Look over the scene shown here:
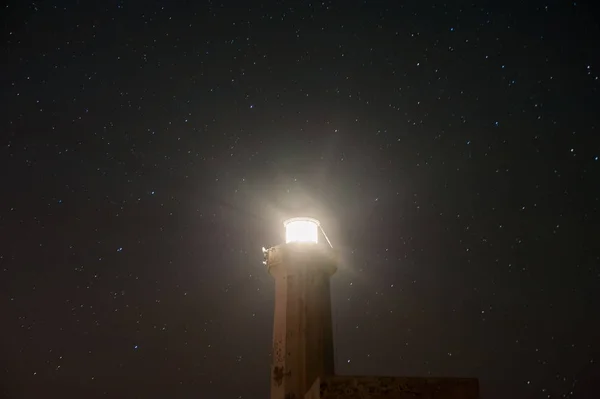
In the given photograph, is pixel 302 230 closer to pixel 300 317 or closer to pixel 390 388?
pixel 300 317

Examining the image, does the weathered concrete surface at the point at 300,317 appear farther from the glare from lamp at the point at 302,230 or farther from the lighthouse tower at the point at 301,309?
the glare from lamp at the point at 302,230

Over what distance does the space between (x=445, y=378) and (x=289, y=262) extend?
10.7 ft

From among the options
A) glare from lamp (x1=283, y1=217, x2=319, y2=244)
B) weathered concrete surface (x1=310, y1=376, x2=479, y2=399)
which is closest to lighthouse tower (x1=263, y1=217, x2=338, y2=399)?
glare from lamp (x1=283, y1=217, x2=319, y2=244)

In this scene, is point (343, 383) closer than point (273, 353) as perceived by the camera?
Yes

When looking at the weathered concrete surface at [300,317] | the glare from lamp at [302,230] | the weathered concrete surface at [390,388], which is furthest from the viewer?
the glare from lamp at [302,230]

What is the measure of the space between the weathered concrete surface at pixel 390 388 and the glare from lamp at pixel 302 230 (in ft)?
10.7

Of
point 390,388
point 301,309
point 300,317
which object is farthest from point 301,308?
point 390,388

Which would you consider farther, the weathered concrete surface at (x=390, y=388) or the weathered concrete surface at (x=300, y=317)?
the weathered concrete surface at (x=300, y=317)

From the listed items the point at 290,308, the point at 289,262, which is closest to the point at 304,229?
the point at 289,262

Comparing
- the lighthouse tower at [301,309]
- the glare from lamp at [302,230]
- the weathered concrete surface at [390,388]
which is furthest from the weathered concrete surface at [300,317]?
the weathered concrete surface at [390,388]

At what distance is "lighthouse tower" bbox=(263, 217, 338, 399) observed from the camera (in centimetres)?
747

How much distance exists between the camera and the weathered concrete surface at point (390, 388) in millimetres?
5215

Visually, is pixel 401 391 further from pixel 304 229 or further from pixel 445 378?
pixel 304 229

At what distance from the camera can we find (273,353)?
25.6 ft
